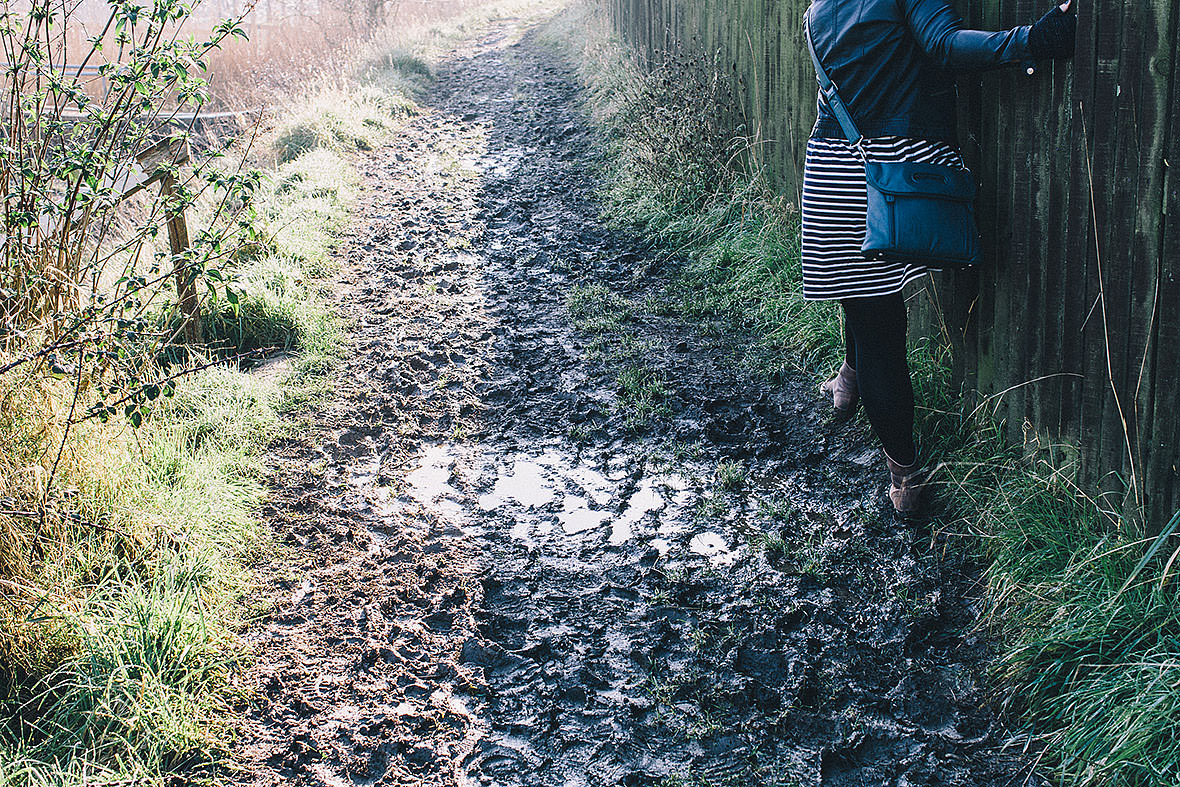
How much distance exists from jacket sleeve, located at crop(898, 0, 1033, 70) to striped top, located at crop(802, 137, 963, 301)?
1.06 feet

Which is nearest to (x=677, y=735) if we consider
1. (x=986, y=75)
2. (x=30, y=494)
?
(x=30, y=494)

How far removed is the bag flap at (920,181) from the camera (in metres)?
3.08

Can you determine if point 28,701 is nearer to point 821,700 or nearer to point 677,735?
point 677,735

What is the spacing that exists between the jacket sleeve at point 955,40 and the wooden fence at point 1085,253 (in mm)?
180

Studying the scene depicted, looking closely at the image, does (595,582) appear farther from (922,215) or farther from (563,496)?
(922,215)

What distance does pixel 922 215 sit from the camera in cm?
308

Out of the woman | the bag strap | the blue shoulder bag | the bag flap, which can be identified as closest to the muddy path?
the woman

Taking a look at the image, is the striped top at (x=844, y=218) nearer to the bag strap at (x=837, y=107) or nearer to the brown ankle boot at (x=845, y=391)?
the bag strap at (x=837, y=107)

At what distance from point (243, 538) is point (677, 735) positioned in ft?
6.44

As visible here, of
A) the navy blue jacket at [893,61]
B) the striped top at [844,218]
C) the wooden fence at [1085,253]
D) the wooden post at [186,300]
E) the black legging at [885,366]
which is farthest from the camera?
the wooden post at [186,300]

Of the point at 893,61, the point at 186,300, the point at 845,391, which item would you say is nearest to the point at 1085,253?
the point at 893,61

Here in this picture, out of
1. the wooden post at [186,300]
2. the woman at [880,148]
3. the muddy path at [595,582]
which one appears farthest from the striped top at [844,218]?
the wooden post at [186,300]

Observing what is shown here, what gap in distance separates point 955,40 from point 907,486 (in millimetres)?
1564

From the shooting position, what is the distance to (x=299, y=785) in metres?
2.58
